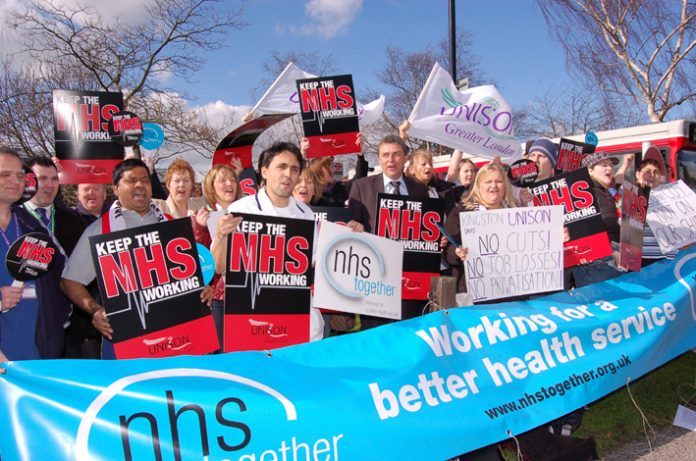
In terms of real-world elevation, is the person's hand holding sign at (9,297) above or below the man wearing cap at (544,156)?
below

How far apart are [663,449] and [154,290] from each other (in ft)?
12.8

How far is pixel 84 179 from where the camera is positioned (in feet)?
15.9

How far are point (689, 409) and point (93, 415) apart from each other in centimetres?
485

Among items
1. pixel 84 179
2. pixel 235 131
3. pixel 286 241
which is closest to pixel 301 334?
pixel 286 241

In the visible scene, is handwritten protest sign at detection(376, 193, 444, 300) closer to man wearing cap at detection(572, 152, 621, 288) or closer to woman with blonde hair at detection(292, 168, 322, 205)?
woman with blonde hair at detection(292, 168, 322, 205)

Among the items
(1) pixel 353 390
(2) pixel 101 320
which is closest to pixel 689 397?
(1) pixel 353 390

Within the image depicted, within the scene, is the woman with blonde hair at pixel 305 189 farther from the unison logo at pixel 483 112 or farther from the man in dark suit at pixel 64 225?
the unison logo at pixel 483 112

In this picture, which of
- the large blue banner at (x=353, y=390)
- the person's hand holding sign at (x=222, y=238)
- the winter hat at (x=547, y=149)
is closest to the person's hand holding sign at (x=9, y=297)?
the large blue banner at (x=353, y=390)

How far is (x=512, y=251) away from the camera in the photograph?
14.2ft

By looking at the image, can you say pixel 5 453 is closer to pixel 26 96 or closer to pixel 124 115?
pixel 124 115

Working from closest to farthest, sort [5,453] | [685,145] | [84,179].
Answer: [5,453] < [84,179] < [685,145]

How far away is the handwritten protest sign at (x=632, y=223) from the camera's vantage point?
4.63 metres

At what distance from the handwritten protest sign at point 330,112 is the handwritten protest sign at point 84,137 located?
73.9 inches

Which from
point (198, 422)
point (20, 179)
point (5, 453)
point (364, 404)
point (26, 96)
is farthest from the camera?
point (26, 96)
